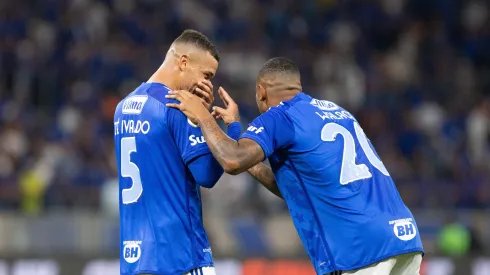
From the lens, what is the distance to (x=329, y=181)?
229 inches

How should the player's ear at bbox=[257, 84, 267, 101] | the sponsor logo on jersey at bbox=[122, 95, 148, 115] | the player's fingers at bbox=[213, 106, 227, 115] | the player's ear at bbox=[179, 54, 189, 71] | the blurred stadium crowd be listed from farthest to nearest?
1. the blurred stadium crowd
2. the player's ear at bbox=[257, 84, 267, 101]
3. the player's fingers at bbox=[213, 106, 227, 115]
4. the player's ear at bbox=[179, 54, 189, 71]
5. the sponsor logo on jersey at bbox=[122, 95, 148, 115]

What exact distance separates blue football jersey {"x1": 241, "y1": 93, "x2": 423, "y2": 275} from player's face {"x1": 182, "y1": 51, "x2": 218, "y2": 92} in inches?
17.5

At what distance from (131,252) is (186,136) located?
74 cm

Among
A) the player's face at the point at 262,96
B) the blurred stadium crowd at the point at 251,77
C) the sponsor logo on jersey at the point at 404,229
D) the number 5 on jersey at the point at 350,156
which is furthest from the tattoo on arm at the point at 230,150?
the blurred stadium crowd at the point at 251,77

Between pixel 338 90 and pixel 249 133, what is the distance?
43.9 ft

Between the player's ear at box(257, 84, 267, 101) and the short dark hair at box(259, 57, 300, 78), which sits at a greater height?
the short dark hair at box(259, 57, 300, 78)

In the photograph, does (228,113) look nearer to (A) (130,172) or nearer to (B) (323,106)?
(B) (323,106)

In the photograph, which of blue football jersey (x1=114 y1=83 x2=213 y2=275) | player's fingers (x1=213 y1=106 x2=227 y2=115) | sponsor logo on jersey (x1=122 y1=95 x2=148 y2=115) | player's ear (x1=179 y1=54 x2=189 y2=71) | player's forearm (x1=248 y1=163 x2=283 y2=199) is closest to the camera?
blue football jersey (x1=114 y1=83 x2=213 y2=275)

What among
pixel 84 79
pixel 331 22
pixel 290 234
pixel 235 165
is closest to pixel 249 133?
pixel 235 165

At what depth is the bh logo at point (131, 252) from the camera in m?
5.62

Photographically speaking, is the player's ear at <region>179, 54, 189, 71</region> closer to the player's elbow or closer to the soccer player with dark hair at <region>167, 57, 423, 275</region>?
the soccer player with dark hair at <region>167, 57, 423, 275</region>

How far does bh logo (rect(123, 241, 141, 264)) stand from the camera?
5621mm

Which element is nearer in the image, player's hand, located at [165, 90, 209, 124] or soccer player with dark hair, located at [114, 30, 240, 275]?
soccer player with dark hair, located at [114, 30, 240, 275]

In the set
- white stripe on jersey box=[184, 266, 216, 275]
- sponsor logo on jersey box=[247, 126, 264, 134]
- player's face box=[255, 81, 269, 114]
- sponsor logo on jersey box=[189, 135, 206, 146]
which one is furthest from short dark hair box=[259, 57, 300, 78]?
white stripe on jersey box=[184, 266, 216, 275]
